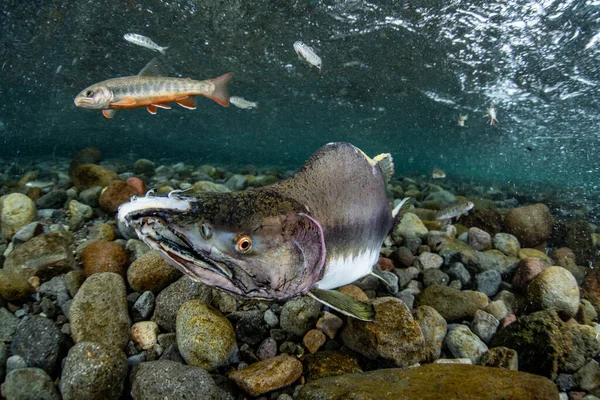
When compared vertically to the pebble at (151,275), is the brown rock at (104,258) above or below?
below

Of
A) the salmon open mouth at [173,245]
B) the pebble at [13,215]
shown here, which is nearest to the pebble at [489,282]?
the salmon open mouth at [173,245]

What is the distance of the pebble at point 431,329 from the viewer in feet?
9.23

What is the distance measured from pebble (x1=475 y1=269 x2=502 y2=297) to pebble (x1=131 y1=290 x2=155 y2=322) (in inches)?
161

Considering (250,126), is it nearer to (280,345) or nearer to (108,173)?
(108,173)

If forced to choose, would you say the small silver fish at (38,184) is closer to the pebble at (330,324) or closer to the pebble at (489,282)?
the pebble at (330,324)

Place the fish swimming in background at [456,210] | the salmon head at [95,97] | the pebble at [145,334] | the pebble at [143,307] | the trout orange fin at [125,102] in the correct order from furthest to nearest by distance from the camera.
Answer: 1. the fish swimming in background at [456,210]
2. the trout orange fin at [125,102]
3. the salmon head at [95,97]
4. the pebble at [143,307]
5. the pebble at [145,334]

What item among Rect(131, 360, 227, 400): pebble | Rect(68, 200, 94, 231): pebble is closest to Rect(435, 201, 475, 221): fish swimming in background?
Rect(131, 360, 227, 400): pebble

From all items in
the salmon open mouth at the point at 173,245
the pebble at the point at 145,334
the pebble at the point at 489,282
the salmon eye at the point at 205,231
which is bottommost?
the pebble at the point at 145,334

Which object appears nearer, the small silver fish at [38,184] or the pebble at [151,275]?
the pebble at [151,275]

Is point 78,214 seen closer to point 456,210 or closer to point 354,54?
point 456,210

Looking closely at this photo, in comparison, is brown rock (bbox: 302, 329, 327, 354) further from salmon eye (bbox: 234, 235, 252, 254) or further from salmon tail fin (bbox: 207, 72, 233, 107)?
salmon tail fin (bbox: 207, 72, 233, 107)

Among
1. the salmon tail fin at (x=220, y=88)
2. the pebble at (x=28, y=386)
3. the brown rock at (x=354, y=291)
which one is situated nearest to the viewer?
the pebble at (x=28, y=386)

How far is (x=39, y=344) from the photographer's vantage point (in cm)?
254

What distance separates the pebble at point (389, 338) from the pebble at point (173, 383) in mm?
1218
